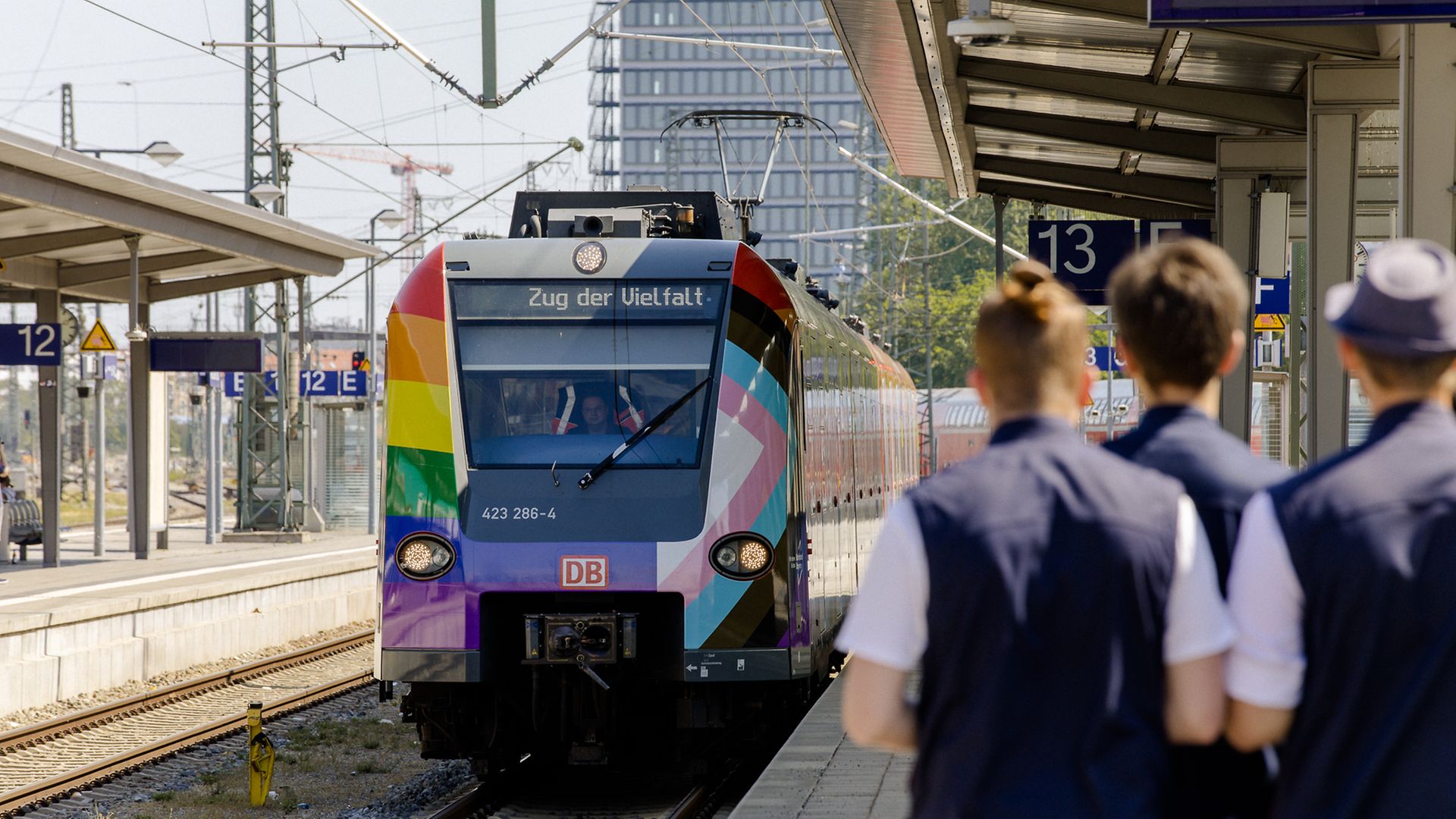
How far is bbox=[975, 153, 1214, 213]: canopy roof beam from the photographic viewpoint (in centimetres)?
1505

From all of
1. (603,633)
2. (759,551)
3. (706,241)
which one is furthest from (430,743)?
(706,241)

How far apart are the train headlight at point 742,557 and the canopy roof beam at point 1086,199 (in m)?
7.22

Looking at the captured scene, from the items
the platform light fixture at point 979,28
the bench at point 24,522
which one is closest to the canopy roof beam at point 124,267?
the bench at point 24,522

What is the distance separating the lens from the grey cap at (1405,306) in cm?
292

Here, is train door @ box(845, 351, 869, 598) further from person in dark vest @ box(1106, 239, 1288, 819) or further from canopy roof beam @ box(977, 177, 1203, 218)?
person in dark vest @ box(1106, 239, 1288, 819)

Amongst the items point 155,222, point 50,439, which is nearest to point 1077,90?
point 155,222

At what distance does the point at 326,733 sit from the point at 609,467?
5.03m

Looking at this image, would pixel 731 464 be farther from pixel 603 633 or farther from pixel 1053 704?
pixel 1053 704

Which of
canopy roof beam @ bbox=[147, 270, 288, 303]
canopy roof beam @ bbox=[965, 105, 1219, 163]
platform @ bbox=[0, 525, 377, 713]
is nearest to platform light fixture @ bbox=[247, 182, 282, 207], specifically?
canopy roof beam @ bbox=[147, 270, 288, 303]

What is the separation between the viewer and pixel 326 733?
1323cm

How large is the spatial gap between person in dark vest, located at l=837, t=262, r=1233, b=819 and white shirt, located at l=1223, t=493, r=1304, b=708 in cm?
4

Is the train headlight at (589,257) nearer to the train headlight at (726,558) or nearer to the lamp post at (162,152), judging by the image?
the train headlight at (726,558)

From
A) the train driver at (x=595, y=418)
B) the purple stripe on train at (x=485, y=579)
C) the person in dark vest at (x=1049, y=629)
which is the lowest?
the purple stripe on train at (x=485, y=579)

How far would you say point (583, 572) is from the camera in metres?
9.08
